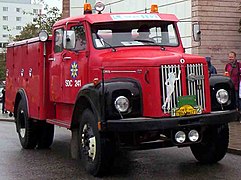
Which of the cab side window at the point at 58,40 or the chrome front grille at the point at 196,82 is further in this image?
the cab side window at the point at 58,40

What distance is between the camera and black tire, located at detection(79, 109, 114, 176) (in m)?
7.41

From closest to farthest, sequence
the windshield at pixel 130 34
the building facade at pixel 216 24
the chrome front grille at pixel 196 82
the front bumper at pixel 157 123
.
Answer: the front bumper at pixel 157 123
the chrome front grille at pixel 196 82
the windshield at pixel 130 34
the building facade at pixel 216 24

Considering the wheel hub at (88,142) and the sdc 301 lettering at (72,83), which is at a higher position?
the sdc 301 lettering at (72,83)

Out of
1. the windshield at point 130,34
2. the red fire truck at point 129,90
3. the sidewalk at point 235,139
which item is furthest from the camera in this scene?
the sidewalk at point 235,139

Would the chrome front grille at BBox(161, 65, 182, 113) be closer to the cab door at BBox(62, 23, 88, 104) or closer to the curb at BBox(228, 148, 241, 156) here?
the cab door at BBox(62, 23, 88, 104)

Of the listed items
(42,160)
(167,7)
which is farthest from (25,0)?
(42,160)

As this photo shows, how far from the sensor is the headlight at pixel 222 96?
7.87m

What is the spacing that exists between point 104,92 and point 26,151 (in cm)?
415

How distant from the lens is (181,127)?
7340 millimetres

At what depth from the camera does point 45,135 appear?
440 inches

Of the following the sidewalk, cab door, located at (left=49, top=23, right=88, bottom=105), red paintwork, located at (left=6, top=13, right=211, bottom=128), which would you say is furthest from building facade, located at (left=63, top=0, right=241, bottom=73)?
cab door, located at (left=49, top=23, right=88, bottom=105)

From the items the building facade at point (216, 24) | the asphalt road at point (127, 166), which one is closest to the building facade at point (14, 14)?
the building facade at point (216, 24)

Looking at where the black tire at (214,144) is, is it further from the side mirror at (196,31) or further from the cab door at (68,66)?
the cab door at (68,66)

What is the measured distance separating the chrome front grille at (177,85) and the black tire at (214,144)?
0.84m
